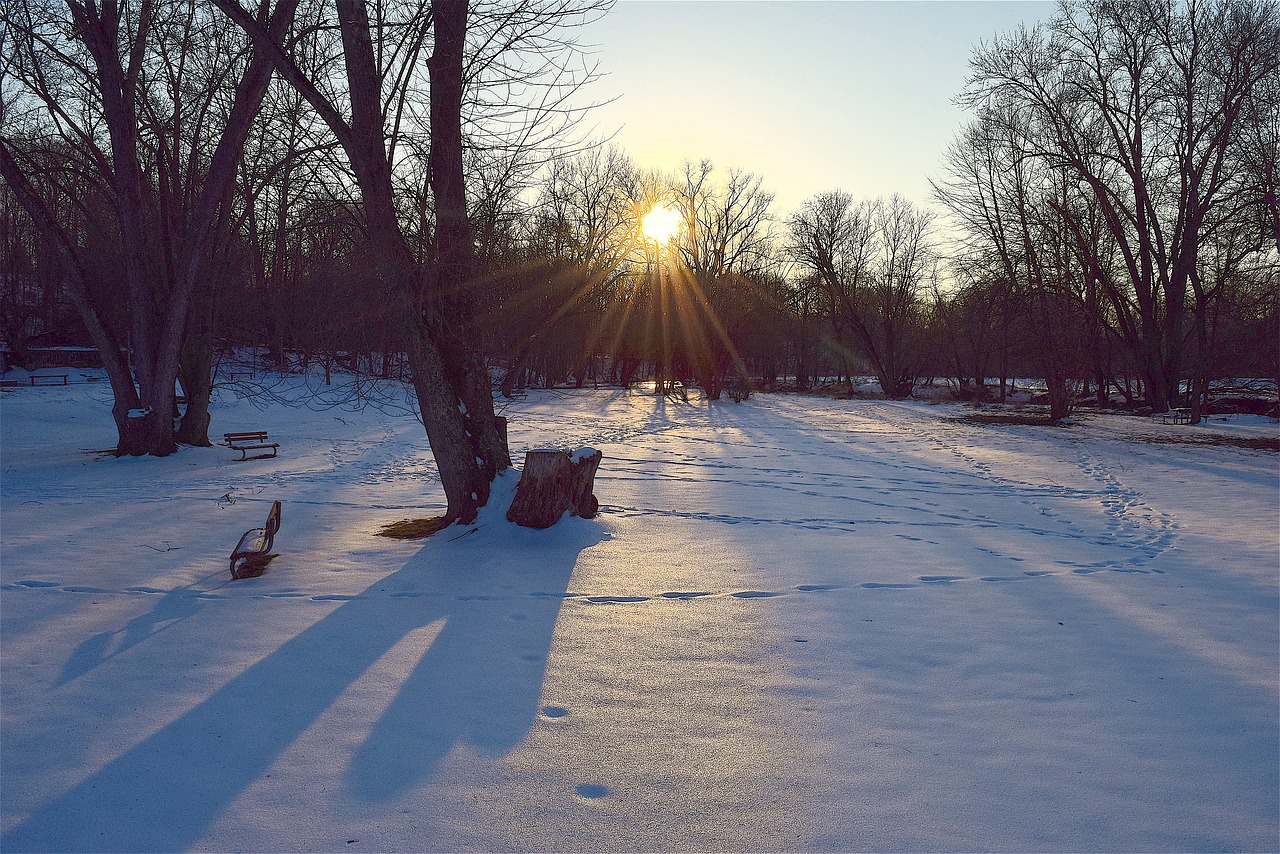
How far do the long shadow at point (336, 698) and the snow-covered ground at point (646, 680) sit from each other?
0.02m

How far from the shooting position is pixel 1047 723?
364 centimetres

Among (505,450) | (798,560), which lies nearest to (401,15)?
(505,450)

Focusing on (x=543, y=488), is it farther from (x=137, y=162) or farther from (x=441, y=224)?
(x=137, y=162)

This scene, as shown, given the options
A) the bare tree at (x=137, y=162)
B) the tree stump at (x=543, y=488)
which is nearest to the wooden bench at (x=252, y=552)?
the tree stump at (x=543, y=488)

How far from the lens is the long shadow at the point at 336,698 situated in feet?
9.24

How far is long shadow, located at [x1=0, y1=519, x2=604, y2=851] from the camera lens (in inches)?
111

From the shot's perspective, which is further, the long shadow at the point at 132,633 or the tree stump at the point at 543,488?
the tree stump at the point at 543,488

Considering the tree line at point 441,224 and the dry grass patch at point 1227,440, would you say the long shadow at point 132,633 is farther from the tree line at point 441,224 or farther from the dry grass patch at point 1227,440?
the dry grass patch at point 1227,440

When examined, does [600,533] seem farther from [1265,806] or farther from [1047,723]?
[1265,806]

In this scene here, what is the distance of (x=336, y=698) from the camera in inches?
151

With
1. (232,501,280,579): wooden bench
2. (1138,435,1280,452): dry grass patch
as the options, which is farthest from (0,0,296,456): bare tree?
(1138,435,1280,452): dry grass patch

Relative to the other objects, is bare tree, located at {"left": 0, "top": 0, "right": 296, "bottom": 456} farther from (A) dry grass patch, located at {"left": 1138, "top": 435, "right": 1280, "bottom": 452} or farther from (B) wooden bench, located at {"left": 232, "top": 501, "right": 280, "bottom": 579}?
(A) dry grass patch, located at {"left": 1138, "top": 435, "right": 1280, "bottom": 452}

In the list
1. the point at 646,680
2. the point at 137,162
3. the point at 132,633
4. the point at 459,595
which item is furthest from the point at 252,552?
the point at 137,162

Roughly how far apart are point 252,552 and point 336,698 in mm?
2638
